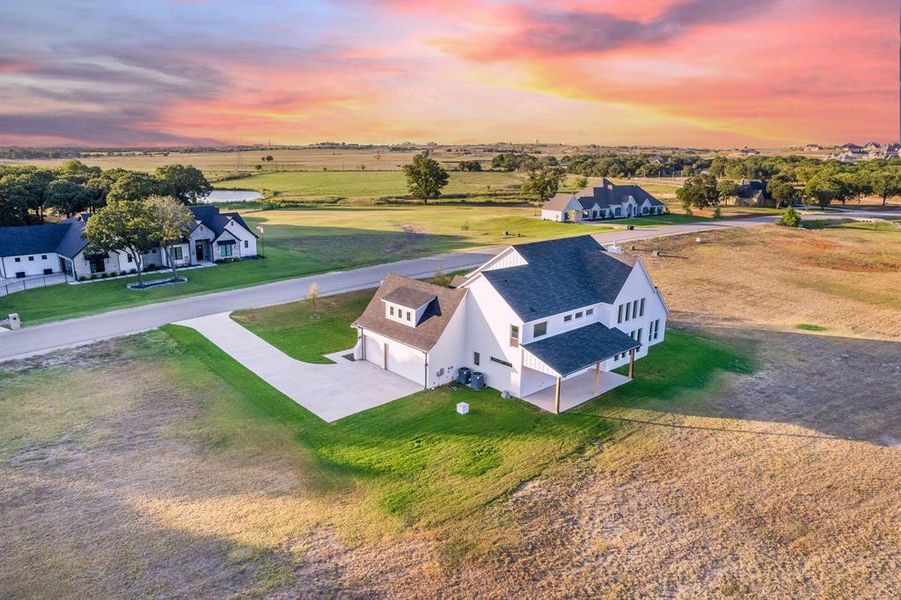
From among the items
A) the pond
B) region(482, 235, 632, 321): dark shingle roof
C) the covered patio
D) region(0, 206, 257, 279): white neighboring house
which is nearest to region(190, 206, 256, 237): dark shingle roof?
region(0, 206, 257, 279): white neighboring house

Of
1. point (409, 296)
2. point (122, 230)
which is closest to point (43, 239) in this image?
point (122, 230)

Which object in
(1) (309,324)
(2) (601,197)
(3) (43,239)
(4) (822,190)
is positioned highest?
(4) (822,190)

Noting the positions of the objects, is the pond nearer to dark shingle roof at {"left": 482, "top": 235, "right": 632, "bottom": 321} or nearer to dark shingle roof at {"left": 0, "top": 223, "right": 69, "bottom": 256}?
dark shingle roof at {"left": 0, "top": 223, "right": 69, "bottom": 256}

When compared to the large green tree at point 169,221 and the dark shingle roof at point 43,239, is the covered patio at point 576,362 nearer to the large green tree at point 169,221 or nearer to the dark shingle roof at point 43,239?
the large green tree at point 169,221

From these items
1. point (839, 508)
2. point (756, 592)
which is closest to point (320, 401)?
point (756, 592)

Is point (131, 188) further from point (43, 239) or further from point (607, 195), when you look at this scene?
point (607, 195)

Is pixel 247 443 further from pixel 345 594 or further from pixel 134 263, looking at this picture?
pixel 134 263
